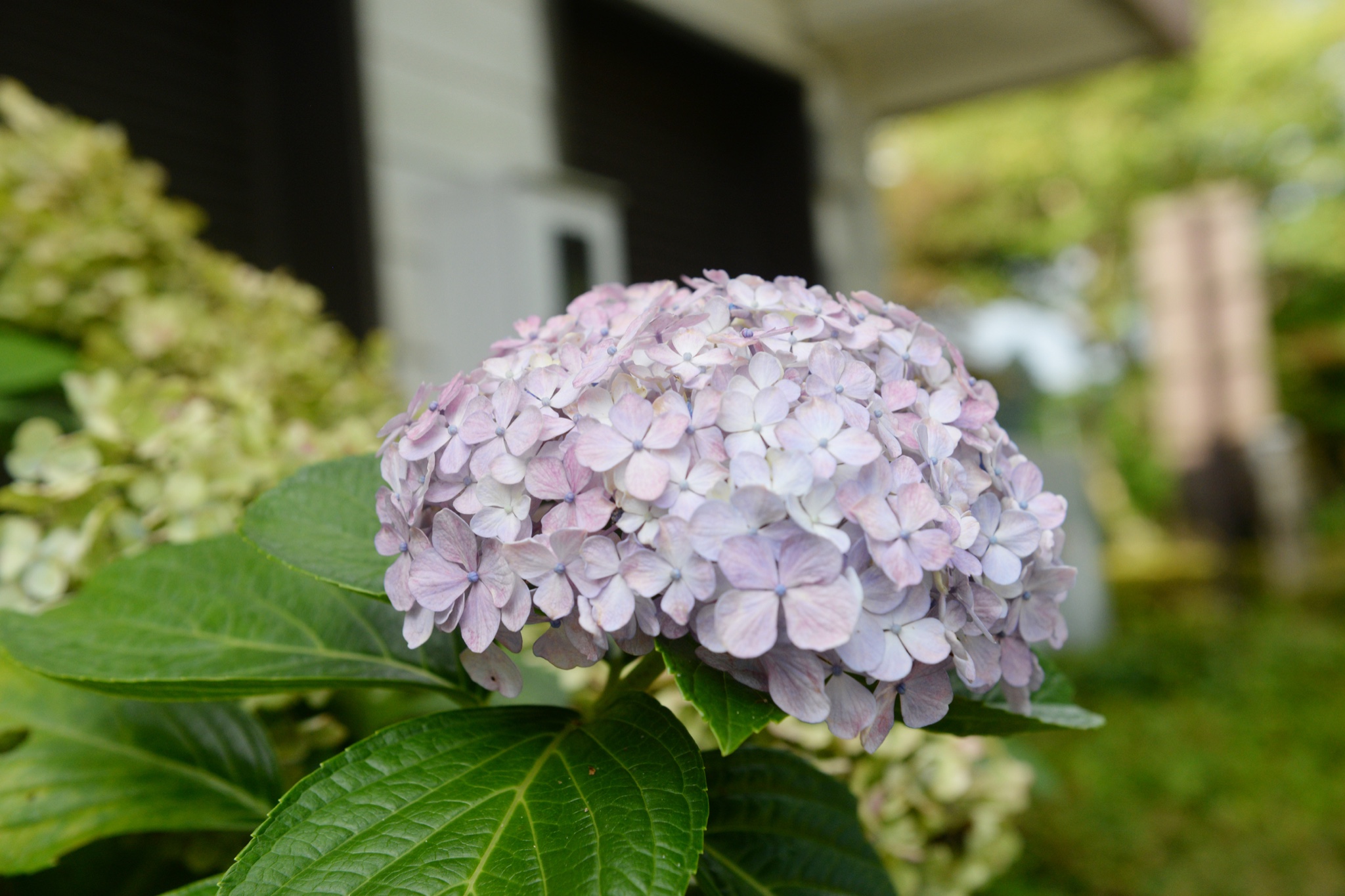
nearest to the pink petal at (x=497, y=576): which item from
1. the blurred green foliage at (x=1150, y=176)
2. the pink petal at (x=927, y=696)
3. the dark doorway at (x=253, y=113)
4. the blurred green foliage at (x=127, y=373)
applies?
the pink petal at (x=927, y=696)

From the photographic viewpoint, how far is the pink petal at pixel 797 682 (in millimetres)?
476

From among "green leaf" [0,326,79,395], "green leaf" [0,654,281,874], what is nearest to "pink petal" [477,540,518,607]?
"green leaf" [0,654,281,874]

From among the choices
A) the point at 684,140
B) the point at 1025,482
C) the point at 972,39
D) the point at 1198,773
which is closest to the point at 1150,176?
the point at 972,39

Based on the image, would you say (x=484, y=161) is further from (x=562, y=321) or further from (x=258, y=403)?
(x=562, y=321)

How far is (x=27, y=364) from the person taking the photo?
1.20 meters

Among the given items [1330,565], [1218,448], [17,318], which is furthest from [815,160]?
[1330,565]

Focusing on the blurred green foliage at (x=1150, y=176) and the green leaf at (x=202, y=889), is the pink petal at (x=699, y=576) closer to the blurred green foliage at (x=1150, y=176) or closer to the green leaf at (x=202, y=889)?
the green leaf at (x=202, y=889)

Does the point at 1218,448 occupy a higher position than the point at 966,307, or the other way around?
the point at 966,307

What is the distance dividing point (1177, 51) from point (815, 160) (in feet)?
4.68

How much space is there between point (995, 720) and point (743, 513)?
10.0 inches

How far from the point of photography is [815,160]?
157 inches


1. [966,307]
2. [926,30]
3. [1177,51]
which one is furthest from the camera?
[966,307]

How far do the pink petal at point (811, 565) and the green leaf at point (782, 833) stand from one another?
0.26 metres

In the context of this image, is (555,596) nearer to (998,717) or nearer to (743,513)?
(743,513)
